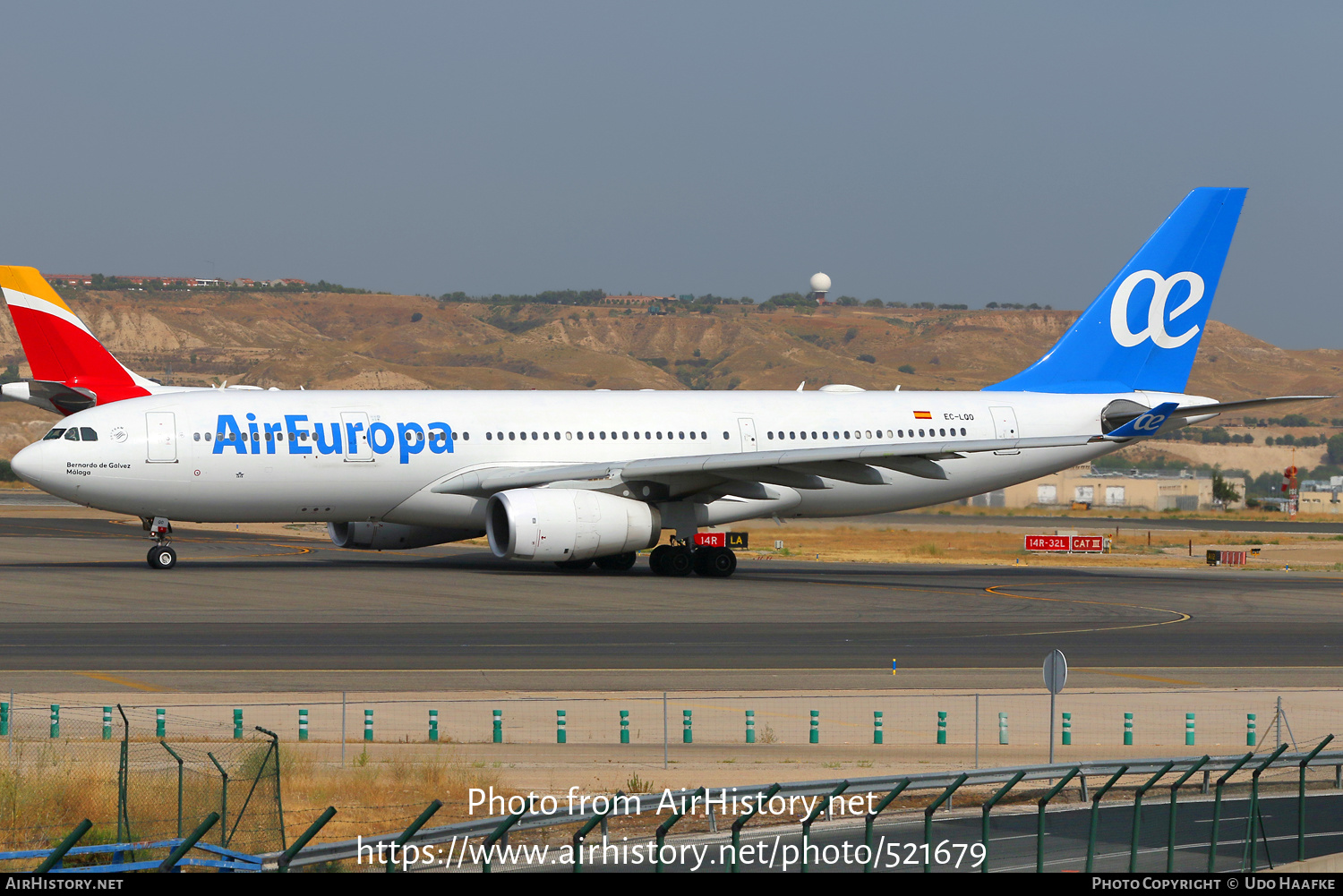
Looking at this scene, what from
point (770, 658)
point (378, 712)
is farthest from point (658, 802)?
point (770, 658)

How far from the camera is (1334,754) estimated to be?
656 inches

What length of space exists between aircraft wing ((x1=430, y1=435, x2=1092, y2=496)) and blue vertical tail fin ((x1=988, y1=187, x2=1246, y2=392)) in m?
8.75

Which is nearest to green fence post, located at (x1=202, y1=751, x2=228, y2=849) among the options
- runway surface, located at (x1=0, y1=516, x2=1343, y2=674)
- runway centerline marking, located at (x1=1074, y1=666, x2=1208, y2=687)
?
runway surface, located at (x1=0, y1=516, x2=1343, y2=674)

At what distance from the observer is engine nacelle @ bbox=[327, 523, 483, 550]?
4516cm

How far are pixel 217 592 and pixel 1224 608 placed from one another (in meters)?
24.3

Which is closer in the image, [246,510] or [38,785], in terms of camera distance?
[38,785]

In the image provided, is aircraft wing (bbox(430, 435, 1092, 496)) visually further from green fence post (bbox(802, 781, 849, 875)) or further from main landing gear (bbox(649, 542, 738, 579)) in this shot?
green fence post (bbox(802, 781, 849, 875))

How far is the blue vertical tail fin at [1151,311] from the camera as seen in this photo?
49.8 m

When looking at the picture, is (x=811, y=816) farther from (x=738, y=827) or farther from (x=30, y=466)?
(x=30, y=466)

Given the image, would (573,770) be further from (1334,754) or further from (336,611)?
(336,611)

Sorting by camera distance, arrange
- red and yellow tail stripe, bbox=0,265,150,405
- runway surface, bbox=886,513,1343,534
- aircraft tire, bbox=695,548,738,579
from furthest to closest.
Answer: runway surface, bbox=886,513,1343,534
red and yellow tail stripe, bbox=0,265,150,405
aircraft tire, bbox=695,548,738,579

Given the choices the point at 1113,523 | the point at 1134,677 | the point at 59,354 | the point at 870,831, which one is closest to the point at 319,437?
the point at 1134,677

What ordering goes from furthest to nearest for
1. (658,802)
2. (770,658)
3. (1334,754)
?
(770,658)
(1334,754)
(658,802)

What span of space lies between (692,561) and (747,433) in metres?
4.06
